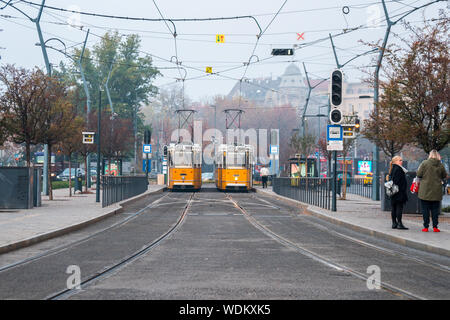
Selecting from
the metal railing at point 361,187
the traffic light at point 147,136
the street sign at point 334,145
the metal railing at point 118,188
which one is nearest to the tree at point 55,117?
the metal railing at point 118,188

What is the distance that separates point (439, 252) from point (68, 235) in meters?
7.58

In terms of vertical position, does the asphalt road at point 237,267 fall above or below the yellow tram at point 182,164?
below

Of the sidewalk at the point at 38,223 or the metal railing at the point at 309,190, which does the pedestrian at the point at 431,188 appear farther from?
the sidewalk at the point at 38,223

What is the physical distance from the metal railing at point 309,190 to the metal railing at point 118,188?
7.31 m

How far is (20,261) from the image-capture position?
920cm

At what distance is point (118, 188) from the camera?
2372 centimetres

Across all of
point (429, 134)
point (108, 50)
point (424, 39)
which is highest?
point (108, 50)

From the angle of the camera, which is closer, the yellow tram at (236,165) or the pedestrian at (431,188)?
the pedestrian at (431,188)

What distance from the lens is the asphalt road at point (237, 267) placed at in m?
6.59

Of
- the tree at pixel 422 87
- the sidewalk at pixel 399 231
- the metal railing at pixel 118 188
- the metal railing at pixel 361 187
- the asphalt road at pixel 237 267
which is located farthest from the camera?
the metal railing at pixel 361 187

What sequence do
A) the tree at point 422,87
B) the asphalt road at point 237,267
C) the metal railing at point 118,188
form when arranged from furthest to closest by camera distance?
the metal railing at point 118,188, the tree at point 422,87, the asphalt road at point 237,267

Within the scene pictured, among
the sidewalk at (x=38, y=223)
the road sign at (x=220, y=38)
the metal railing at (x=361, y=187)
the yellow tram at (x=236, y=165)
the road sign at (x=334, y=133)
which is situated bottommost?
the sidewalk at (x=38, y=223)

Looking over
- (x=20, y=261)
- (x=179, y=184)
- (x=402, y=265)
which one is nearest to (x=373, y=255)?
(x=402, y=265)
